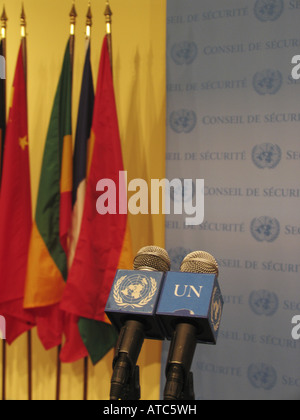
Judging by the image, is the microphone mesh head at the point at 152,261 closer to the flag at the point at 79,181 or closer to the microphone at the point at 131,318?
the microphone at the point at 131,318

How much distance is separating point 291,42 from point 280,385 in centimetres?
190

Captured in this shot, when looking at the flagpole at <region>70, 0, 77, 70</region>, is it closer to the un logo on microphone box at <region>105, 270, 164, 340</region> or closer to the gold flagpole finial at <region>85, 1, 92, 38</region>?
the gold flagpole finial at <region>85, 1, 92, 38</region>

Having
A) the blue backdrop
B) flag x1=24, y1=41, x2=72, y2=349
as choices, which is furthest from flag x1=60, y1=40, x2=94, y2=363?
the blue backdrop

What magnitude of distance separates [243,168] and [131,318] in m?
1.52

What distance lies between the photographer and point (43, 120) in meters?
2.84

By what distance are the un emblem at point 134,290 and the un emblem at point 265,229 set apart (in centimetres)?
137

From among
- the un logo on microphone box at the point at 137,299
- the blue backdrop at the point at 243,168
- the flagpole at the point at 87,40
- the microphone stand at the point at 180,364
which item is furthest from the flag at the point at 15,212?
the microphone stand at the point at 180,364

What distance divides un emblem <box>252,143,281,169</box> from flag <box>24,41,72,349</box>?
3.47ft

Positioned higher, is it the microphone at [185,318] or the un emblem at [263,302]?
the microphone at [185,318]

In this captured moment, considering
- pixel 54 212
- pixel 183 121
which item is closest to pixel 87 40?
pixel 183 121

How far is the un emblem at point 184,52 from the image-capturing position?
2.61 metres

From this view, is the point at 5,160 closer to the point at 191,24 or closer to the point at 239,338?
the point at 191,24
